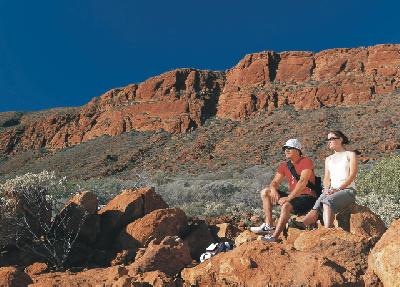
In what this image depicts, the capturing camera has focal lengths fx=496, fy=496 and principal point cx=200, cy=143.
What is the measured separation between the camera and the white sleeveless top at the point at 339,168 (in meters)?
6.62

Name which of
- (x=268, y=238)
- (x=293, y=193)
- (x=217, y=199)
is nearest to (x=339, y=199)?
(x=293, y=193)

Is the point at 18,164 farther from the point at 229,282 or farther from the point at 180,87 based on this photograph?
the point at 229,282

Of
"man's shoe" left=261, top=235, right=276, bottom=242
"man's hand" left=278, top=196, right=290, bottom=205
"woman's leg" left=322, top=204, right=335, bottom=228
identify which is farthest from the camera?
"man's hand" left=278, top=196, right=290, bottom=205

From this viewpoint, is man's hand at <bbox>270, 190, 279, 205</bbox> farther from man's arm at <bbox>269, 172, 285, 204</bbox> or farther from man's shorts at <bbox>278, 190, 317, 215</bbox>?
man's shorts at <bbox>278, 190, 317, 215</bbox>

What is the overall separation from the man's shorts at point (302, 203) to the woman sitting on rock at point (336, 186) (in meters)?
0.29

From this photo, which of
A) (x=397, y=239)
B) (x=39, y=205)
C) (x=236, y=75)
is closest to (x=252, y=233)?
(x=397, y=239)

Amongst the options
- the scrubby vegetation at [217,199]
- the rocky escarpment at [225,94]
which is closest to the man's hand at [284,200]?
the scrubby vegetation at [217,199]

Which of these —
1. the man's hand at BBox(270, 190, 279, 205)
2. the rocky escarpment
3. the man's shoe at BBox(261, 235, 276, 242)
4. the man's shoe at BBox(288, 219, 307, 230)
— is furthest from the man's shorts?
the rocky escarpment

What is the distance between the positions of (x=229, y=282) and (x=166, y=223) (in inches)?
149

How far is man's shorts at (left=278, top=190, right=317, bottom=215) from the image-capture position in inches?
276

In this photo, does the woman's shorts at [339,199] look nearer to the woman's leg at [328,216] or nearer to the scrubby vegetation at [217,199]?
the woman's leg at [328,216]

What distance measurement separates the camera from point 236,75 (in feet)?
222

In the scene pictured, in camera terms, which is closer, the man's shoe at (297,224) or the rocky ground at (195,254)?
the rocky ground at (195,254)

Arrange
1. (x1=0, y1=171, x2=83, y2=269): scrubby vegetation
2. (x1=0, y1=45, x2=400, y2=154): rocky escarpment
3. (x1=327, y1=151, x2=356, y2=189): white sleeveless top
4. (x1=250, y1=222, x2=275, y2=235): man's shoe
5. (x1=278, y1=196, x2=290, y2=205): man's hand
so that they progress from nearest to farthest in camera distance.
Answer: (x1=327, y1=151, x2=356, y2=189): white sleeveless top
(x1=278, y1=196, x2=290, y2=205): man's hand
(x1=250, y1=222, x2=275, y2=235): man's shoe
(x1=0, y1=171, x2=83, y2=269): scrubby vegetation
(x1=0, y1=45, x2=400, y2=154): rocky escarpment
